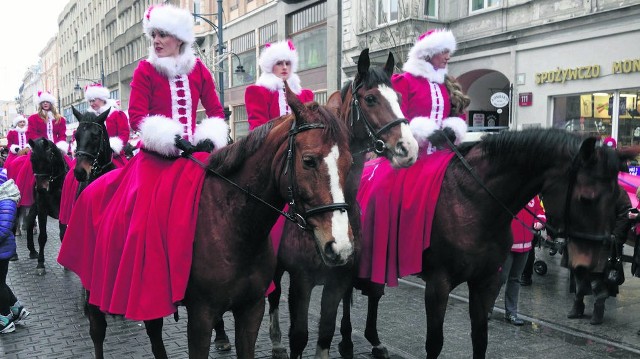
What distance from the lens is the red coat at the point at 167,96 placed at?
4102 millimetres

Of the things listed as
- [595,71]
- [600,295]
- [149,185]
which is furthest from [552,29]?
[149,185]

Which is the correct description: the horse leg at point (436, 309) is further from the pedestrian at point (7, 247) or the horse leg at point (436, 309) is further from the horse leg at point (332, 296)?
the pedestrian at point (7, 247)

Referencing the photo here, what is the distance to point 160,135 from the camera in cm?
370

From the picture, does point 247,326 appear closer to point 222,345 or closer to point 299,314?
point 299,314

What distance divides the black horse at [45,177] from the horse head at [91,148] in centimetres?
276

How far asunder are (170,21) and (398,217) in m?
2.56

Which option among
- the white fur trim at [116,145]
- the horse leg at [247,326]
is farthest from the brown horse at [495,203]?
the white fur trim at [116,145]

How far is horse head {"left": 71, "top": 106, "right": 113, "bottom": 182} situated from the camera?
6727mm

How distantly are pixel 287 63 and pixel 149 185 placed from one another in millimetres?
2819

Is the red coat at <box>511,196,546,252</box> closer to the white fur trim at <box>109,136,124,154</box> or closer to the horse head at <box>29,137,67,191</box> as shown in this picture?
the white fur trim at <box>109,136,124,154</box>

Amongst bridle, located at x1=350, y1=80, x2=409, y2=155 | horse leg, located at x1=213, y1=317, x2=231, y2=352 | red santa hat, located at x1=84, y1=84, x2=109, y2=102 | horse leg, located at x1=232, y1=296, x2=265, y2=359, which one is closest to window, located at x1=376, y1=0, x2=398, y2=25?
red santa hat, located at x1=84, y1=84, x2=109, y2=102

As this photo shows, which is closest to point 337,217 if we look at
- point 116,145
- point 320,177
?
point 320,177

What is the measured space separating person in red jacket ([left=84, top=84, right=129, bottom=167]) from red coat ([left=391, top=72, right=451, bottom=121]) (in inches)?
162

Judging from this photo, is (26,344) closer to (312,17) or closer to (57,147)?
(57,147)
